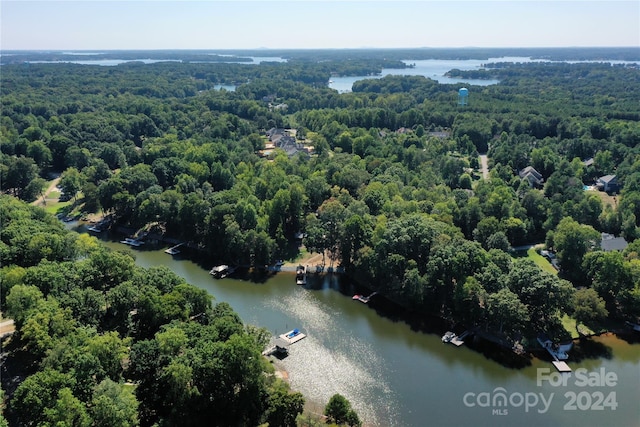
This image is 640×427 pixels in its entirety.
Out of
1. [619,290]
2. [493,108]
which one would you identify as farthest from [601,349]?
[493,108]

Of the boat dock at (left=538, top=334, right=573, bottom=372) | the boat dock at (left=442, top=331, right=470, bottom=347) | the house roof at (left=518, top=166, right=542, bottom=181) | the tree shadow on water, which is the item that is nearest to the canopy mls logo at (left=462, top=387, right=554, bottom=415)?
the boat dock at (left=538, top=334, right=573, bottom=372)

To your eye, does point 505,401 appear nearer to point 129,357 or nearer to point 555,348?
point 555,348

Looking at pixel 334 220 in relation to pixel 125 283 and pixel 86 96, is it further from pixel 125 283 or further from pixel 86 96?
pixel 86 96

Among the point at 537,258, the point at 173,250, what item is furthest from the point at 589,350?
the point at 173,250

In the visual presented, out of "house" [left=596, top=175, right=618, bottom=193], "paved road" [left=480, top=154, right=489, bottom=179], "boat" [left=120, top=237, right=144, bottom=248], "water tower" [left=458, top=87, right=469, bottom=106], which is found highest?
"water tower" [left=458, top=87, right=469, bottom=106]

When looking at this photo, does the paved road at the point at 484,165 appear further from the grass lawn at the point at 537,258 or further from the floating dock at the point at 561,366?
the floating dock at the point at 561,366

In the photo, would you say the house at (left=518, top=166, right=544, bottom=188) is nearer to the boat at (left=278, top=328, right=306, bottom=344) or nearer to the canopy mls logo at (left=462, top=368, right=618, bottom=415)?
the canopy mls logo at (left=462, top=368, right=618, bottom=415)
